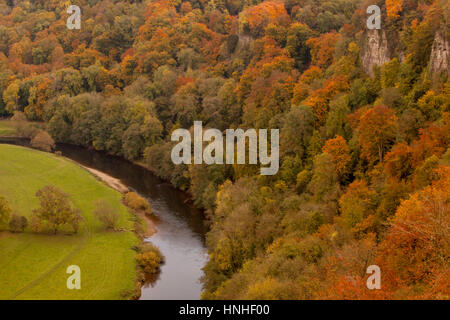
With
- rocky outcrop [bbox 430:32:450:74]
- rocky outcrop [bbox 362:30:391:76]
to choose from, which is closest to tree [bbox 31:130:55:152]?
rocky outcrop [bbox 362:30:391:76]

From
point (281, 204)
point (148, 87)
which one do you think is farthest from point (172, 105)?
point (281, 204)

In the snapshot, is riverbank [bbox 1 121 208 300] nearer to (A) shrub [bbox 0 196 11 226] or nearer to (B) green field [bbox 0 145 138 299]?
(B) green field [bbox 0 145 138 299]

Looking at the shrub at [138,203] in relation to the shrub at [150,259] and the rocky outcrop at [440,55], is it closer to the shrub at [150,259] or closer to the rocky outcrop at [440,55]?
the shrub at [150,259]

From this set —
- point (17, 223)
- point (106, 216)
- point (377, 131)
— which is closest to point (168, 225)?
point (106, 216)

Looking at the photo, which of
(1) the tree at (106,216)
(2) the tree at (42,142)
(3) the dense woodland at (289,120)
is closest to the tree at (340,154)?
(3) the dense woodland at (289,120)

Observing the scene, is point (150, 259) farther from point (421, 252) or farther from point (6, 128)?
point (6, 128)

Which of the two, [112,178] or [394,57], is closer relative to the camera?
[394,57]
